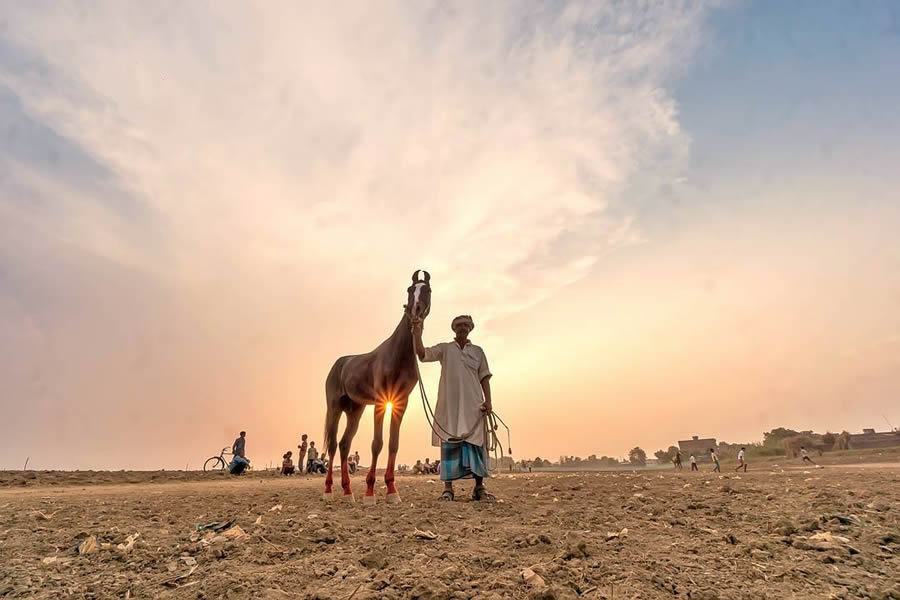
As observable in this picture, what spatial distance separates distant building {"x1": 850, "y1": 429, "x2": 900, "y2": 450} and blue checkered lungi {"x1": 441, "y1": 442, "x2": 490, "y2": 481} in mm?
53384

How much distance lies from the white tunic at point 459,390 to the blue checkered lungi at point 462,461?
0.14 meters

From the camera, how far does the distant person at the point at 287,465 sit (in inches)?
842

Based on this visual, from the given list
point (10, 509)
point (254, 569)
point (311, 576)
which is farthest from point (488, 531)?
point (10, 509)

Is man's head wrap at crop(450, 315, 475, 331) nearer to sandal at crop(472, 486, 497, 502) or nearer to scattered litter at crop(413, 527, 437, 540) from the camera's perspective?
sandal at crop(472, 486, 497, 502)

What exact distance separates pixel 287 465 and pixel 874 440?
52955mm

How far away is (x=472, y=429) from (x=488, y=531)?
2594mm

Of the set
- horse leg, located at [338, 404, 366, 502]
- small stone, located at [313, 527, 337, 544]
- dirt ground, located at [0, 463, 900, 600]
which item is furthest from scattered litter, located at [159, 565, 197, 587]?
horse leg, located at [338, 404, 366, 502]

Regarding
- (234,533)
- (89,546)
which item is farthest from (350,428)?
(89,546)

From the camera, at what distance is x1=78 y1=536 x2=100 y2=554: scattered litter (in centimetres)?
411

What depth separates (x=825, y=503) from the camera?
4969mm

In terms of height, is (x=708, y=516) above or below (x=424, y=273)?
below

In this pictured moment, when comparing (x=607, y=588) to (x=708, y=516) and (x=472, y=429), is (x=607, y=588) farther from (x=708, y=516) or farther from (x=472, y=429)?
(x=472, y=429)

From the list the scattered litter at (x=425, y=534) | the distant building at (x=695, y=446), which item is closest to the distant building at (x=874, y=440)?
the distant building at (x=695, y=446)

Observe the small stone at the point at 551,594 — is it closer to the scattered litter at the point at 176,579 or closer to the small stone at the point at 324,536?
the small stone at the point at 324,536
